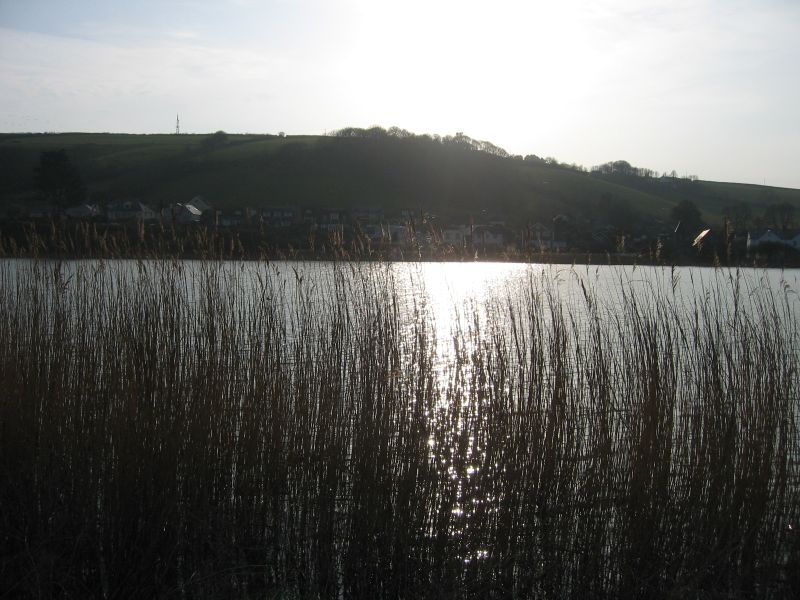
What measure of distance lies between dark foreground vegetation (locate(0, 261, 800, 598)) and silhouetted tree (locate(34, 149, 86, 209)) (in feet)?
120

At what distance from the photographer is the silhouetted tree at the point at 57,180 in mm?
39531

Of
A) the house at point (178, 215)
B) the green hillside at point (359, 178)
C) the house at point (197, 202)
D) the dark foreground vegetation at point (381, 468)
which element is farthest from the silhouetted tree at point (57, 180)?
the dark foreground vegetation at point (381, 468)

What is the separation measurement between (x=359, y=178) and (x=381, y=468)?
222 feet

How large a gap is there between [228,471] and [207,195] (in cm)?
5834

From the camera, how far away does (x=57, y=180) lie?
40938 mm

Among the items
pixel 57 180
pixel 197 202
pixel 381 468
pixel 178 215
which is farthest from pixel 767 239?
pixel 197 202

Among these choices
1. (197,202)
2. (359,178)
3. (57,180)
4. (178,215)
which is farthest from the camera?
(359,178)

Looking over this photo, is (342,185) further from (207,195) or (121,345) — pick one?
(121,345)

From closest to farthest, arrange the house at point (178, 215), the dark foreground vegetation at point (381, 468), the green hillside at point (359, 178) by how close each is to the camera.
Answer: the dark foreground vegetation at point (381, 468) → the house at point (178, 215) → the green hillside at point (359, 178)

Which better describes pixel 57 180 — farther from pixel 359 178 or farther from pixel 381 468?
pixel 381 468

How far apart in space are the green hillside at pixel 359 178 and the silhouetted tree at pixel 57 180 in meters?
10.1

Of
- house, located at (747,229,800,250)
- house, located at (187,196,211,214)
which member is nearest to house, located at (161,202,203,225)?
house, located at (187,196,211,214)

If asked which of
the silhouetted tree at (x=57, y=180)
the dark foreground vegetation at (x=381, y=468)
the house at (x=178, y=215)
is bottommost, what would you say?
the dark foreground vegetation at (x=381, y=468)

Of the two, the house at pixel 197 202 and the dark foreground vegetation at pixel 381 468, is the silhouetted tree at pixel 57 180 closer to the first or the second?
the house at pixel 197 202
